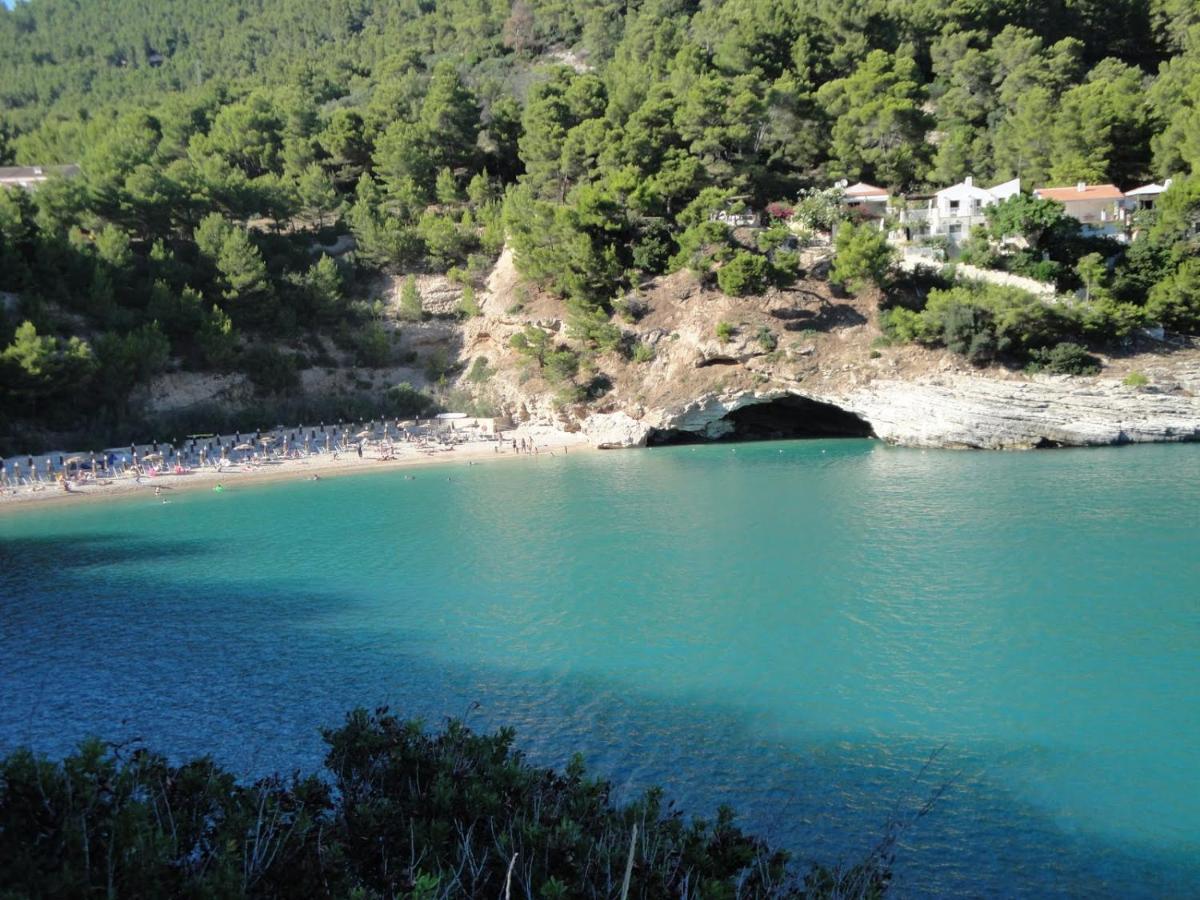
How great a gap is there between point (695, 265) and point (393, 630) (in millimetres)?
27288

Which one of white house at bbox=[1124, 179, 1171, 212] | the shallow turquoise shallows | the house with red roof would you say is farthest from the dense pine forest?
the shallow turquoise shallows

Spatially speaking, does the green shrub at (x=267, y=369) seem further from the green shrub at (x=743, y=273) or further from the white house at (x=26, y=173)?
the green shrub at (x=743, y=273)

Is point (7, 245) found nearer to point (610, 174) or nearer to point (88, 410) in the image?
point (88, 410)

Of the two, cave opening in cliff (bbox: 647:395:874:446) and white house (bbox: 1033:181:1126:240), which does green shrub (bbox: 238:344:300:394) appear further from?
white house (bbox: 1033:181:1126:240)

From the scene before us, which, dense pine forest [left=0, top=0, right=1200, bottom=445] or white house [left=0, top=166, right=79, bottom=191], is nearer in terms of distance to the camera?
dense pine forest [left=0, top=0, right=1200, bottom=445]

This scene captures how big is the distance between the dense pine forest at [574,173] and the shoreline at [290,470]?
192 inches

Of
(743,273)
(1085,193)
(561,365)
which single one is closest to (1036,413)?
(743,273)

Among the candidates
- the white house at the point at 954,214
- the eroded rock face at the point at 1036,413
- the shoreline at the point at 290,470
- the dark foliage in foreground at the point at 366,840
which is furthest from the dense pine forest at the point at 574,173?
the dark foliage in foreground at the point at 366,840

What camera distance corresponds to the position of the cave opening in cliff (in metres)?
42.0

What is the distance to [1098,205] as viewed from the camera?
41688 millimetres

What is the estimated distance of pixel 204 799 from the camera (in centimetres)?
778

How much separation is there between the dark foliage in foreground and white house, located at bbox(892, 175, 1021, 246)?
39854mm

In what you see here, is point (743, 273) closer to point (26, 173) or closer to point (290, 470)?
point (290, 470)

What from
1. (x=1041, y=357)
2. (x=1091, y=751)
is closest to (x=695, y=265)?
(x=1041, y=357)
